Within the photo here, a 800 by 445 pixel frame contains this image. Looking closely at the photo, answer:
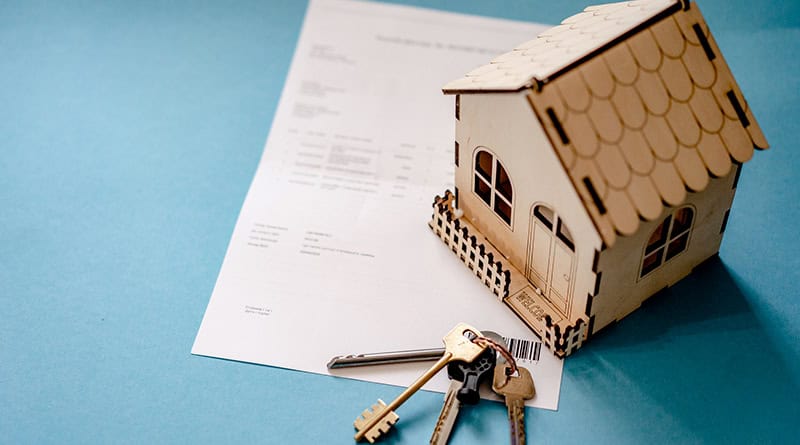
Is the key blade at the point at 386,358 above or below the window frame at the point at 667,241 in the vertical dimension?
below

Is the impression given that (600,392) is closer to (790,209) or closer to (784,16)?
(790,209)

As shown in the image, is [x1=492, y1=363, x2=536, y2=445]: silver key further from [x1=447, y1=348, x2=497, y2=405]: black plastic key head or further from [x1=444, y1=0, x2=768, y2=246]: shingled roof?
[x1=444, y1=0, x2=768, y2=246]: shingled roof

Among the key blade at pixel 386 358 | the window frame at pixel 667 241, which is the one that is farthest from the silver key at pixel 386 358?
the window frame at pixel 667 241

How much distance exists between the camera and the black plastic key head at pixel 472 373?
4.81 ft

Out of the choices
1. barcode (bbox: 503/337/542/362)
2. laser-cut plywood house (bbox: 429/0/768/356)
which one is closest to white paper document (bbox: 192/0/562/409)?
barcode (bbox: 503/337/542/362)

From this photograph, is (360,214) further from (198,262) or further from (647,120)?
(647,120)

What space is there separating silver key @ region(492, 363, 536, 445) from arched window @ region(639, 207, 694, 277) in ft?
0.78

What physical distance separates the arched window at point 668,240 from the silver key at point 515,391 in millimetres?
239

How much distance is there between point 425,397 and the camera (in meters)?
1.50

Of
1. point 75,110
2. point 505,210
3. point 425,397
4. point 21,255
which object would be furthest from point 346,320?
point 75,110

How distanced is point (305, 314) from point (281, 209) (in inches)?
9.4

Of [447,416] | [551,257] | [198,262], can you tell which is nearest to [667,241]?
[551,257]

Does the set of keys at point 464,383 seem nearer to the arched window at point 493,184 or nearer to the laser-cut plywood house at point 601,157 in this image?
the laser-cut plywood house at point 601,157

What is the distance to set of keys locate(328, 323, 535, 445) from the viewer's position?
146 centimetres
